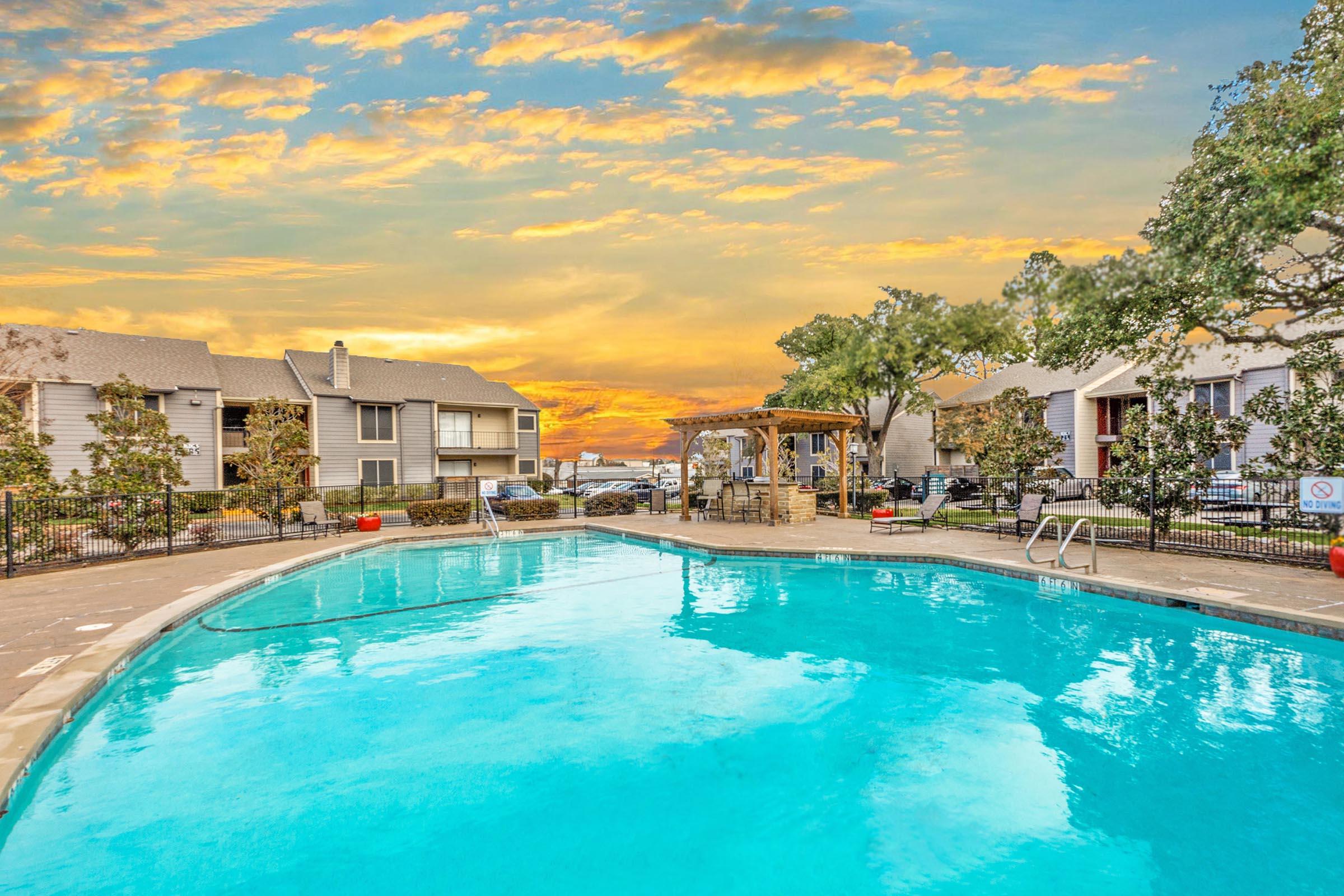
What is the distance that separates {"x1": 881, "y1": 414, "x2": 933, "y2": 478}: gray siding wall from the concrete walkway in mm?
23382

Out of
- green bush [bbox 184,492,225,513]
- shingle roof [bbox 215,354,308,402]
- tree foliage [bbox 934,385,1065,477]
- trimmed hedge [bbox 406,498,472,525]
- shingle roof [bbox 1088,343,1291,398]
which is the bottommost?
trimmed hedge [bbox 406,498,472,525]

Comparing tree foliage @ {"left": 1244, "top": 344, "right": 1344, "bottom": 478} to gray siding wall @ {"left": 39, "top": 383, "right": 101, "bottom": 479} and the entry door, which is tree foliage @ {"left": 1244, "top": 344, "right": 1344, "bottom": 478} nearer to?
the entry door

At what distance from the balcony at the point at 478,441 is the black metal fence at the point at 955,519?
11.5 metres

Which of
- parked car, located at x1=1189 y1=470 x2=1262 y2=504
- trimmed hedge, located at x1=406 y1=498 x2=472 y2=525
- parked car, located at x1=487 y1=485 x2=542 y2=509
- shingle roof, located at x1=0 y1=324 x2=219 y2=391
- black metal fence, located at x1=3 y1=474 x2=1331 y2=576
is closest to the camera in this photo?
black metal fence, located at x1=3 y1=474 x2=1331 y2=576

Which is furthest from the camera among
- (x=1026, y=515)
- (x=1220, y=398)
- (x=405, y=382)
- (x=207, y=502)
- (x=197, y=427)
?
(x=405, y=382)

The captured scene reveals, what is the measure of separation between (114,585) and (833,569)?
12.2m

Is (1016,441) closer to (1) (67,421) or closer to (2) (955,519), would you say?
(2) (955,519)

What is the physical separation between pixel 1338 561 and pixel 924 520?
8.16m

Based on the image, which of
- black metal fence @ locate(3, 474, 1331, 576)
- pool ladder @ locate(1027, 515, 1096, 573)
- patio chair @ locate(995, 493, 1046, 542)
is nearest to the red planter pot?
black metal fence @ locate(3, 474, 1331, 576)

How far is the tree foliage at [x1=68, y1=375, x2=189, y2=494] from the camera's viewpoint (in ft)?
45.1

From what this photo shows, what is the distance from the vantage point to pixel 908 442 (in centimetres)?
3894

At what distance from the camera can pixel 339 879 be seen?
3.76 m

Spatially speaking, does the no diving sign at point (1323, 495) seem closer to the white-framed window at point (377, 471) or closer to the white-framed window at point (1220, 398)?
the white-framed window at point (1220, 398)

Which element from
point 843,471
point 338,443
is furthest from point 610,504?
point 338,443
